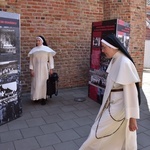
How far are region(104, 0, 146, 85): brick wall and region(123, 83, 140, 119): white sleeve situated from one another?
15.8 feet

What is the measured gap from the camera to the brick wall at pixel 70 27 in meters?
6.08

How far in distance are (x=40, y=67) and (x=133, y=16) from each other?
3.40 m

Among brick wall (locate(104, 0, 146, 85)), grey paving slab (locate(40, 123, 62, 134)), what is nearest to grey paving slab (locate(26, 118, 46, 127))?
grey paving slab (locate(40, 123, 62, 134))

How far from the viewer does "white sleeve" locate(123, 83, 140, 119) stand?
2.43 metres

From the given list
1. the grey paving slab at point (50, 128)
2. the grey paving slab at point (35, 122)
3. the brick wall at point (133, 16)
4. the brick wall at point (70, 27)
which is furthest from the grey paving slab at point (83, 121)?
the brick wall at point (133, 16)

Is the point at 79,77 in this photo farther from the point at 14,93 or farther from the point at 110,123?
the point at 110,123

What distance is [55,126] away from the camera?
4.28 metres

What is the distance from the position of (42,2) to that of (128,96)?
4.61 m

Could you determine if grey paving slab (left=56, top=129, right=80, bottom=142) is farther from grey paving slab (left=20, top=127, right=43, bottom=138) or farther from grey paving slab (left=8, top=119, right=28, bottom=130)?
grey paving slab (left=8, top=119, right=28, bottom=130)

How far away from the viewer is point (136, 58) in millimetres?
7266

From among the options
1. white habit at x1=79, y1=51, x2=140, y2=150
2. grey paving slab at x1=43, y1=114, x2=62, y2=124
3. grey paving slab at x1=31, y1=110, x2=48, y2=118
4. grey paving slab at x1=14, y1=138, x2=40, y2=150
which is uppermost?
white habit at x1=79, y1=51, x2=140, y2=150

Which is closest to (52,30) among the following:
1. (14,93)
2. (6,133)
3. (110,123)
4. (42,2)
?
(42,2)

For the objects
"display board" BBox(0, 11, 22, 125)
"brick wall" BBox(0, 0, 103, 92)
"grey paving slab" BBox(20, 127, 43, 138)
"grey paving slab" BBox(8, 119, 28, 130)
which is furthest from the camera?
"brick wall" BBox(0, 0, 103, 92)

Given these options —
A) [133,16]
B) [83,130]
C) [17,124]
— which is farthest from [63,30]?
[83,130]
